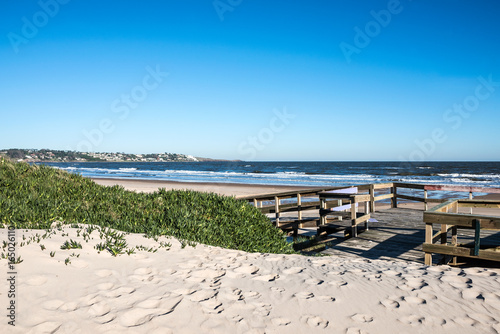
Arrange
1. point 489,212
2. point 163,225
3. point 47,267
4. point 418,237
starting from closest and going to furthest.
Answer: point 47,267, point 163,225, point 418,237, point 489,212

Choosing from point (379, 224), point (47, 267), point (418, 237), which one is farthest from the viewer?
point (379, 224)

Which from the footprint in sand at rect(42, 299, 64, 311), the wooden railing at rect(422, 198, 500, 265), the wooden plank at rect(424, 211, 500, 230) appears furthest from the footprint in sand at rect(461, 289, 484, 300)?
the footprint in sand at rect(42, 299, 64, 311)

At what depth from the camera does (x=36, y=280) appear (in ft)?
12.3

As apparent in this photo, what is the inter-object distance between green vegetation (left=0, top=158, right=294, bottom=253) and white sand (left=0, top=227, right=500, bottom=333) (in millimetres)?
953

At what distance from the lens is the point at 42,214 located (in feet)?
19.4

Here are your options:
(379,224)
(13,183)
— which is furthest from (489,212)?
(13,183)

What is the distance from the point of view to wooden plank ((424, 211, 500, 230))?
4941 mm

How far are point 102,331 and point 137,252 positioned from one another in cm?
218

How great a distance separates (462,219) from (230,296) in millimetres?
3904

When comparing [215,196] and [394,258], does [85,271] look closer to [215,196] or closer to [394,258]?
[215,196]

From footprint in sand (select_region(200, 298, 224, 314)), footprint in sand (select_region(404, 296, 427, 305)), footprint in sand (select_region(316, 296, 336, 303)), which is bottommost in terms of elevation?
footprint in sand (select_region(404, 296, 427, 305))

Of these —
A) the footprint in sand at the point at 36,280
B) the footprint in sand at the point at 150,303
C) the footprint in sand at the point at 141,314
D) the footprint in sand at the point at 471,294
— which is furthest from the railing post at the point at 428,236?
the footprint in sand at the point at 36,280

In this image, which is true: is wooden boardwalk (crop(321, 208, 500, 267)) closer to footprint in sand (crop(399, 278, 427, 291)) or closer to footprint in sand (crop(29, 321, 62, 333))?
footprint in sand (crop(399, 278, 427, 291))

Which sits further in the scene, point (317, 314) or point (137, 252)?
point (137, 252)
